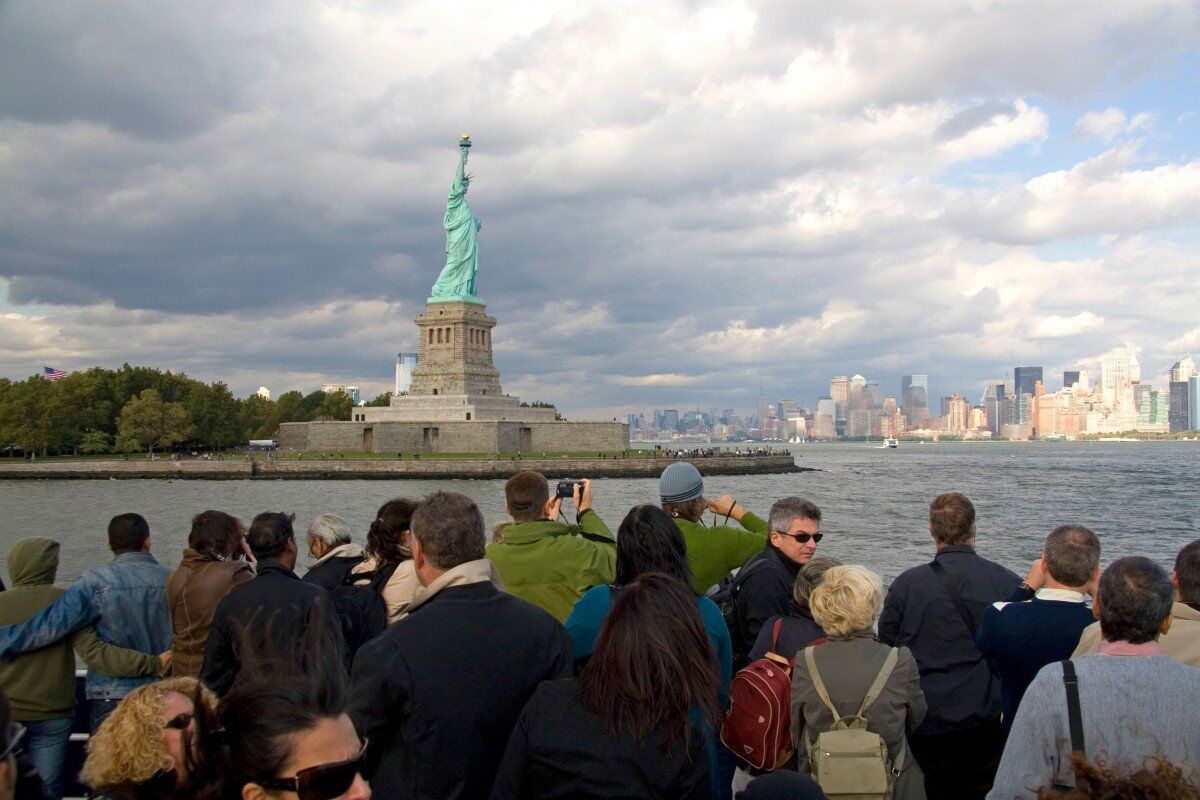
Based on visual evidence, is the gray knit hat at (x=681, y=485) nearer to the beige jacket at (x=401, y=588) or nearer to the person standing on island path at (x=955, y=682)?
the person standing on island path at (x=955, y=682)

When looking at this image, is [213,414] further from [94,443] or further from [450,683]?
[450,683]

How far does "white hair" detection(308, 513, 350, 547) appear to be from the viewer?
18.5 feet

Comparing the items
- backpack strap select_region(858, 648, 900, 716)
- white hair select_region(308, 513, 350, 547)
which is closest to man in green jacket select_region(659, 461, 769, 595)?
backpack strap select_region(858, 648, 900, 716)

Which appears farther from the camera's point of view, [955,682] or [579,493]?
[579,493]

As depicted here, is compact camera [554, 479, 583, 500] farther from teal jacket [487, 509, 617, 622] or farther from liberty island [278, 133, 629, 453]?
liberty island [278, 133, 629, 453]

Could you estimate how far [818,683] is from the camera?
11.1 feet

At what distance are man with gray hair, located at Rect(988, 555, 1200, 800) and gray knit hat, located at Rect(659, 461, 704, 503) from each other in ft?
7.90

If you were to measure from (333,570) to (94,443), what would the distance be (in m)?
69.4

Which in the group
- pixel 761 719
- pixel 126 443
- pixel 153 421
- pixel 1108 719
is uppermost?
pixel 153 421

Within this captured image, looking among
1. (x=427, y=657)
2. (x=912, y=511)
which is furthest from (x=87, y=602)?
(x=912, y=511)

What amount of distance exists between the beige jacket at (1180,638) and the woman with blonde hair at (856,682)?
620mm

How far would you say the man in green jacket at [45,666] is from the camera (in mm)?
4281

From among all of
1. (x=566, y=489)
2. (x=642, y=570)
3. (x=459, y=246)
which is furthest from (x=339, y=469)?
(x=642, y=570)

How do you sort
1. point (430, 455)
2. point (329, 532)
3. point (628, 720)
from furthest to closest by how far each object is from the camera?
point (430, 455) → point (329, 532) → point (628, 720)
